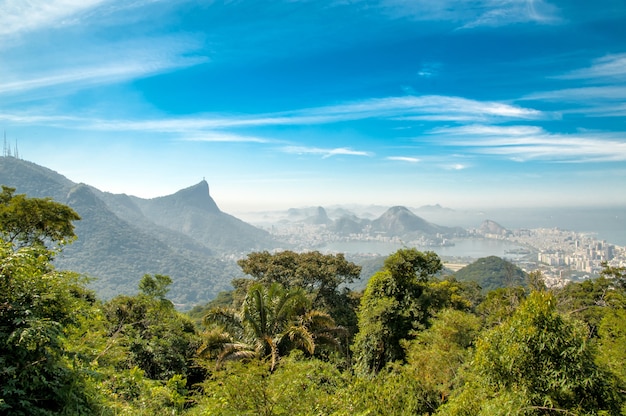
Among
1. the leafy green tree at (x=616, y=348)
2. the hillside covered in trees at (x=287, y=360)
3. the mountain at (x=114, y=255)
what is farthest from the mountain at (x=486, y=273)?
the mountain at (x=114, y=255)

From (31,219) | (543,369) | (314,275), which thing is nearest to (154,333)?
(31,219)

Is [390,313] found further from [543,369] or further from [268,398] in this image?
[268,398]

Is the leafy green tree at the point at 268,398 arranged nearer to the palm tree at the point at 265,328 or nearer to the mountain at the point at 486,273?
the palm tree at the point at 265,328

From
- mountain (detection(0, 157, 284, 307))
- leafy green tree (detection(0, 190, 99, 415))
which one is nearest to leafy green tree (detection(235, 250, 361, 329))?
leafy green tree (detection(0, 190, 99, 415))

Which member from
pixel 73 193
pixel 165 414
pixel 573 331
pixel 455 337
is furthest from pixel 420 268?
pixel 73 193

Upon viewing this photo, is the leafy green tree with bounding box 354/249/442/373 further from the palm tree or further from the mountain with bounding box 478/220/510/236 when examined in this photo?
the mountain with bounding box 478/220/510/236

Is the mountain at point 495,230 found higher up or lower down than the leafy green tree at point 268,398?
lower down
